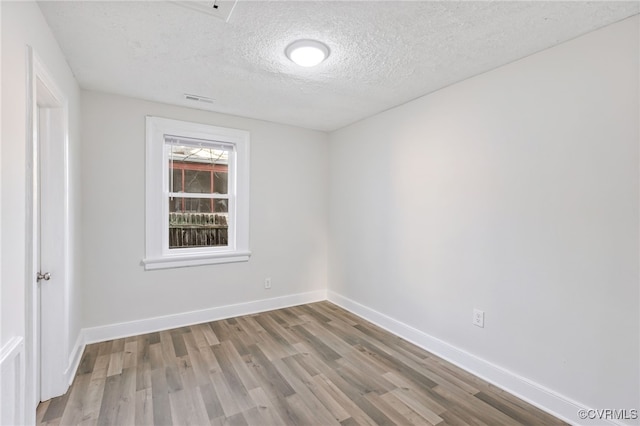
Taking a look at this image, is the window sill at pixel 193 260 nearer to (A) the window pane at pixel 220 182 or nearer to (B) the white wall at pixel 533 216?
(A) the window pane at pixel 220 182

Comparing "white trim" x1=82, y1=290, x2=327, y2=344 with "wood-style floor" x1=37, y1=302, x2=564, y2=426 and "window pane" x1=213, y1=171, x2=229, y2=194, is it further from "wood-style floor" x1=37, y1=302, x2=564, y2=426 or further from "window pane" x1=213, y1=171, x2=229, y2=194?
"window pane" x1=213, y1=171, x2=229, y2=194

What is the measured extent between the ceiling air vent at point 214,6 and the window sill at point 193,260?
8.07 ft

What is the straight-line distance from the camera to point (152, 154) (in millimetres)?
3123

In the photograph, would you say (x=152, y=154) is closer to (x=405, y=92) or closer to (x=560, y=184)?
(x=405, y=92)

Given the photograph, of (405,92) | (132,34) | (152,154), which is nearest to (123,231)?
(152,154)

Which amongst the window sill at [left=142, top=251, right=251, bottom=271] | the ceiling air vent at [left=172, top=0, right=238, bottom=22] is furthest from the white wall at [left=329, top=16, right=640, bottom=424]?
the ceiling air vent at [left=172, top=0, right=238, bottom=22]

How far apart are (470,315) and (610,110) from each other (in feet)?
5.61

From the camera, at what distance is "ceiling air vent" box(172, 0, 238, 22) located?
62.6 inches

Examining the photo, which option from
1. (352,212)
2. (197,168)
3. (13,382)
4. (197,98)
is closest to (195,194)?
(197,168)

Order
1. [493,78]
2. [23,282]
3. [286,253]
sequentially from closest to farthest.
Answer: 1. [23,282]
2. [493,78]
3. [286,253]

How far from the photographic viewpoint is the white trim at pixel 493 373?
6.28 feet

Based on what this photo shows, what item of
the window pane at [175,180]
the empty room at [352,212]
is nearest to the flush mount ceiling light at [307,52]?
the empty room at [352,212]

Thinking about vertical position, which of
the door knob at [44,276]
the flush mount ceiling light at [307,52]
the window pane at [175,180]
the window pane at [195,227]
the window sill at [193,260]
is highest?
the flush mount ceiling light at [307,52]

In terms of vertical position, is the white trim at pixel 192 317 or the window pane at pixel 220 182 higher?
the window pane at pixel 220 182
